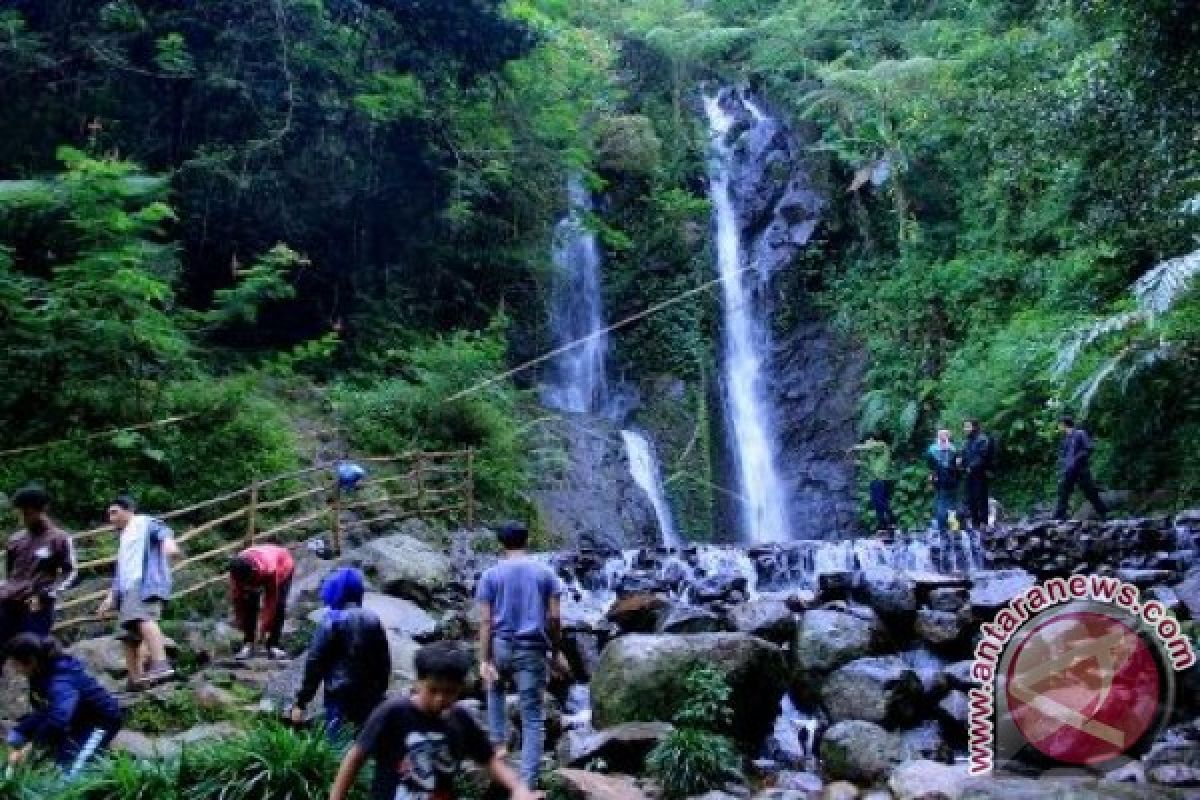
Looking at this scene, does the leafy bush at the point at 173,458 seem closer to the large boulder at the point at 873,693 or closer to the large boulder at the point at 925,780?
the large boulder at the point at 873,693

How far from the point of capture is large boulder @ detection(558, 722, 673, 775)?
670 centimetres

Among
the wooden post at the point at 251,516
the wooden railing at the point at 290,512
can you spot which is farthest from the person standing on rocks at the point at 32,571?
the wooden post at the point at 251,516

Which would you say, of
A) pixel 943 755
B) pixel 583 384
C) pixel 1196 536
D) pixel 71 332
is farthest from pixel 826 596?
pixel 583 384

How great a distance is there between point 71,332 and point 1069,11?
1131 centimetres

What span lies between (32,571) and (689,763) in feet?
14.9

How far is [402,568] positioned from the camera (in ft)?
35.9

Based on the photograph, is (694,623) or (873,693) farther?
(694,623)

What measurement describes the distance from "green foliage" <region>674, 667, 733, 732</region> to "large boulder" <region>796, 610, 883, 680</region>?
158 cm

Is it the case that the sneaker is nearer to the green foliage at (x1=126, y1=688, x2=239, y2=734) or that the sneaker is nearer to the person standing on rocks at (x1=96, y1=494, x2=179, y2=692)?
the person standing on rocks at (x1=96, y1=494, x2=179, y2=692)

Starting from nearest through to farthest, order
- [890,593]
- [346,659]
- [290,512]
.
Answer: [346,659] → [890,593] → [290,512]

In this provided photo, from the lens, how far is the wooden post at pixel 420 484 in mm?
14109

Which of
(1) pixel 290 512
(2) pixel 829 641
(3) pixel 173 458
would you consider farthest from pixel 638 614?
(3) pixel 173 458

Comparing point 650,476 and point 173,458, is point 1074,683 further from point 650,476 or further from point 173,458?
point 650,476

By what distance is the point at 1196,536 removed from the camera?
10641 mm
